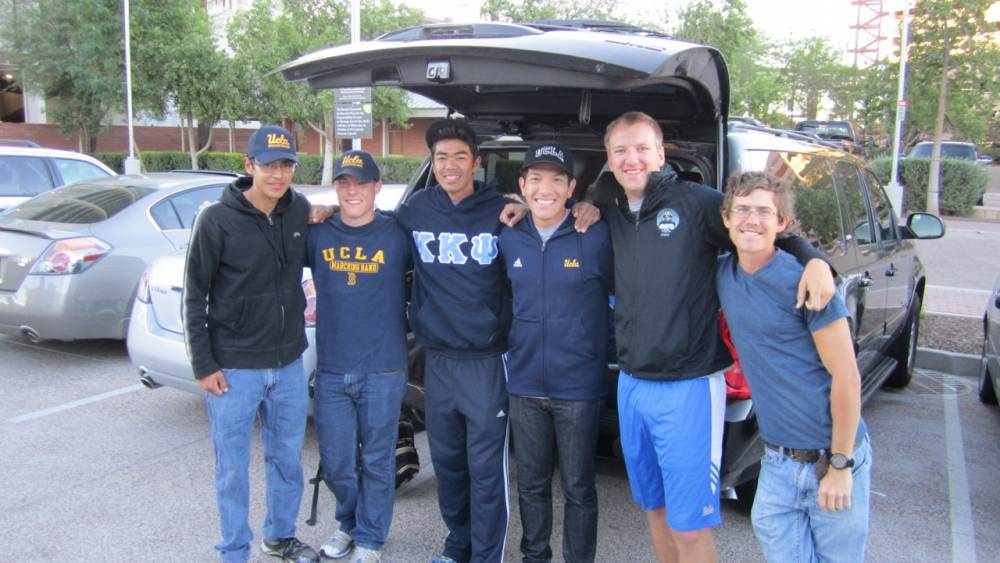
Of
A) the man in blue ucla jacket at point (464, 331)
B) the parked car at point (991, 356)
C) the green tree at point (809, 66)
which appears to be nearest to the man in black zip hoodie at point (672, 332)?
the man in blue ucla jacket at point (464, 331)

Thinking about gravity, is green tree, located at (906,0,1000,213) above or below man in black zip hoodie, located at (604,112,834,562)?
above

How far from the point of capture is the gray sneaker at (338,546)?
3.46 metres

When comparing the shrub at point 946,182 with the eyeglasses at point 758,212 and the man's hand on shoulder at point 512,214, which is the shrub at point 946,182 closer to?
the man's hand on shoulder at point 512,214

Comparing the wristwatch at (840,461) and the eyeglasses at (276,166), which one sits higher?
the eyeglasses at (276,166)

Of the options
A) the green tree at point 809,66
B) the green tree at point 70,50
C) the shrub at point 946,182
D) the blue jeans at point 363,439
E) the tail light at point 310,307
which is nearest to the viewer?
the blue jeans at point 363,439

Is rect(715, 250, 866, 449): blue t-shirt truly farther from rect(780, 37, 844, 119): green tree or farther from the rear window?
rect(780, 37, 844, 119): green tree

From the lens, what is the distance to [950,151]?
25.0m

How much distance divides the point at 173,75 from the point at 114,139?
30.6ft

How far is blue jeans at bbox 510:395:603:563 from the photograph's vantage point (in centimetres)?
300

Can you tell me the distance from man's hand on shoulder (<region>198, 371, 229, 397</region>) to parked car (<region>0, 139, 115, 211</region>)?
19.2 feet

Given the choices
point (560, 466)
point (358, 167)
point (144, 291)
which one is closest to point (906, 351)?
point (560, 466)

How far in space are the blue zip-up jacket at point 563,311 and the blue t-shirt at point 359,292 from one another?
58 centimetres

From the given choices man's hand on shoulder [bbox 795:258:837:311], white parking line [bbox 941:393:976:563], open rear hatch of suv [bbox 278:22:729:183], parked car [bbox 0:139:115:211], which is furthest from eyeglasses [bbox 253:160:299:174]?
parked car [bbox 0:139:115:211]

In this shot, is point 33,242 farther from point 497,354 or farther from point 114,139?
point 114,139
